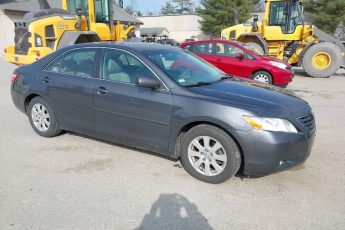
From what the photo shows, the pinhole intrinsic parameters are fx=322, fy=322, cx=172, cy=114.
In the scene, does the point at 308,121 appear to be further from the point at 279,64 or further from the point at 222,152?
the point at 279,64

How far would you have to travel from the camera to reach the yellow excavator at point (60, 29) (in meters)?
10.0

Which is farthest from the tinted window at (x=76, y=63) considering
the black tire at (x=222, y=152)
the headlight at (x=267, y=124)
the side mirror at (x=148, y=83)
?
the headlight at (x=267, y=124)

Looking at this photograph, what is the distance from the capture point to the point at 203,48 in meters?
10.5

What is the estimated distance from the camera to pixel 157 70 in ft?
12.9

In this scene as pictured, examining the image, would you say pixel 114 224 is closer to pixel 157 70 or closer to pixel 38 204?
pixel 38 204

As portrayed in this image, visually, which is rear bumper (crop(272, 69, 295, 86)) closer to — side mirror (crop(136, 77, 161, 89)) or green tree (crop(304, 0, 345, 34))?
side mirror (crop(136, 77, 161, 89))

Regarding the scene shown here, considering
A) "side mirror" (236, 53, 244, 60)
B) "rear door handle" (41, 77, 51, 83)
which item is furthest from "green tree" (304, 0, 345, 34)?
"rear door handle" (41, 77, 51, 83)

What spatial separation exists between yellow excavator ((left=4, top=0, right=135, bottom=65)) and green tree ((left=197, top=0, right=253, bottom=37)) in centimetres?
3168

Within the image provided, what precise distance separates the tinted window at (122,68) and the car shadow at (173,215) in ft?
5.05

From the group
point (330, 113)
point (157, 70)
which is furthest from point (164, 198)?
point (330, 113)

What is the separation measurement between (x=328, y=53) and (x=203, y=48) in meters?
5.32

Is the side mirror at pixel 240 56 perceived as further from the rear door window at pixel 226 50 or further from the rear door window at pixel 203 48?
the rear door window at pixel 203 48

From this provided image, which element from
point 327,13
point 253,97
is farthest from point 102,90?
point 327,13

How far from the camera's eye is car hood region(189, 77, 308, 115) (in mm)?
3475
